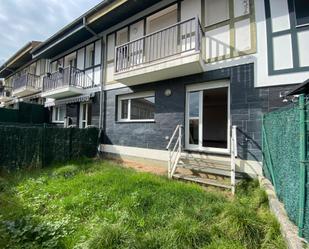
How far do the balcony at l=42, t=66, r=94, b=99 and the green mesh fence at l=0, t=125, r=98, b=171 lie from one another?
3.40 metres

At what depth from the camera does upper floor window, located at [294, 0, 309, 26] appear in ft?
16.6

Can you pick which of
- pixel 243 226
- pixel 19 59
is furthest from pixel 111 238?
pixel 19 59

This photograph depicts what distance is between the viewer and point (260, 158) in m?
5.33

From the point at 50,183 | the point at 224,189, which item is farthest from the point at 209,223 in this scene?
the point at 50,183

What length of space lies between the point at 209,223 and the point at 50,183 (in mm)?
4168

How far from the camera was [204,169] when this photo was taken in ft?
19.9

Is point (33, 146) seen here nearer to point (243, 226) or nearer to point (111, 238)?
point (111, 238)

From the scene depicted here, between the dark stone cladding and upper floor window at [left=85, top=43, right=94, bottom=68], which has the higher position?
upper floor window at [left=85, top=43, right=94, bottom=68]

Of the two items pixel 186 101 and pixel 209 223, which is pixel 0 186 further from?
pixel 186 101

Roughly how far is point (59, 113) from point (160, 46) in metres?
9.22

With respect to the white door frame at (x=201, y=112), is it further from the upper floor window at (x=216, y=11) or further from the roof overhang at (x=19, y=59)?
the roof overhang at (x=19, y=59)

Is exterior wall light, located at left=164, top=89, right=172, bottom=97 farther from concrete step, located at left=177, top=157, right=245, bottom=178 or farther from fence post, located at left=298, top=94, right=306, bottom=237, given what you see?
fence post, located at left=298, top=94, right=306, bottom=237

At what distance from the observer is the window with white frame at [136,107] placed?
8.21m

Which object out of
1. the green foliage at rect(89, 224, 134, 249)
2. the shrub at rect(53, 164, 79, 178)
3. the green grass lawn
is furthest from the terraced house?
the green foliage at rect(89, 224, 134, 249)
